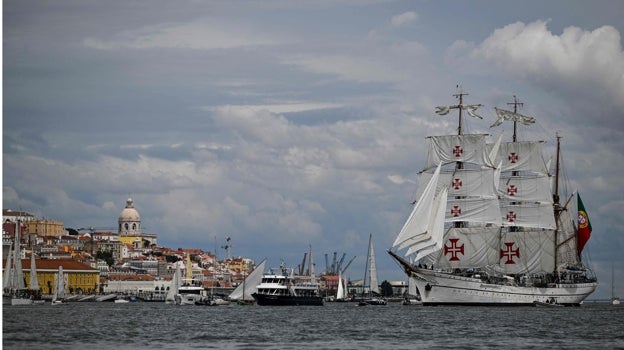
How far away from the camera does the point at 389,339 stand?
29.6 metres

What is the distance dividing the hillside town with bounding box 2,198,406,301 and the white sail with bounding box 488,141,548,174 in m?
43.1

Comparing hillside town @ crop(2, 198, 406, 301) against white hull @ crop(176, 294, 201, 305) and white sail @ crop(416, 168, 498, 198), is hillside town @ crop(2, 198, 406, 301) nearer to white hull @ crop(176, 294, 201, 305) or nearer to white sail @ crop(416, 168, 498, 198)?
white hull @ crop(176, 294, 201, 305)

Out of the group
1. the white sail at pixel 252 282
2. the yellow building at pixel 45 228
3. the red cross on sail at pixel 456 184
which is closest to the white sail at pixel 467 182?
the red cross on sail at pixel 456 184

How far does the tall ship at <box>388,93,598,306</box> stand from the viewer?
5838cm

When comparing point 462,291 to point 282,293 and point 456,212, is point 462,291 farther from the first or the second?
point 282,293


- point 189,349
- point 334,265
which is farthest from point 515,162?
point 334,265

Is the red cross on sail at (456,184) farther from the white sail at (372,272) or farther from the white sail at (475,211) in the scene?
the white sail at (372,272)

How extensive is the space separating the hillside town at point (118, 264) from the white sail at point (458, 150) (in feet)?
135

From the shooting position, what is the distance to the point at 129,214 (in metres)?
168

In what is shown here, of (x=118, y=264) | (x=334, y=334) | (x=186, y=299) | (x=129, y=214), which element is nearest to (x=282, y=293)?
(x=186, y=299)

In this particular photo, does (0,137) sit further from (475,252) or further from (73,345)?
(475,252)

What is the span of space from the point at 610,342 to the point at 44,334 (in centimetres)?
1418

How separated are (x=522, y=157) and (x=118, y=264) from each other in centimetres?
8705

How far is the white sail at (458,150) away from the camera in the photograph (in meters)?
59.5
